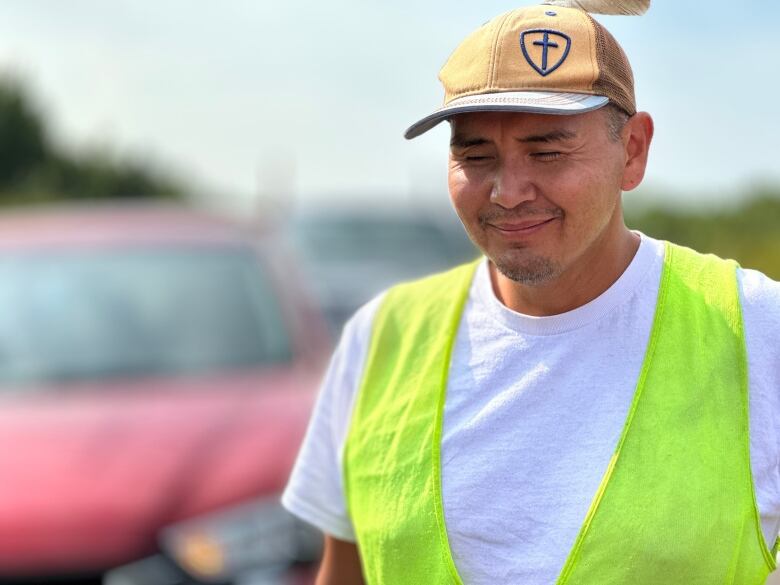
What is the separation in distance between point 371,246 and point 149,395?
9547 mm

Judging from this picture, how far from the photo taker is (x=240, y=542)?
3.73 meters

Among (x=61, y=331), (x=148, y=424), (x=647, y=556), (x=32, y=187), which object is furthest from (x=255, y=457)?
(x=32, y=187)

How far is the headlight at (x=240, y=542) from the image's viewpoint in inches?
146

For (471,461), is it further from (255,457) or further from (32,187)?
(32,187)

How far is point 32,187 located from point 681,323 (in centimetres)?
3472

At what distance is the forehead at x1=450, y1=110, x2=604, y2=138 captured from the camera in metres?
2.01

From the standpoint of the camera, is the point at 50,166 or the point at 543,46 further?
the point at 50,166

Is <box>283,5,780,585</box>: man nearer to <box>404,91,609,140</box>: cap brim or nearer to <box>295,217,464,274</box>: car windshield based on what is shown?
<box>404,91,609,140</box>: cap brim

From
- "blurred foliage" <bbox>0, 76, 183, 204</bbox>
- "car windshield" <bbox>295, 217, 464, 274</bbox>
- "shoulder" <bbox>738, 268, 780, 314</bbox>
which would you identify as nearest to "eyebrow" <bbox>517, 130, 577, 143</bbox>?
"shoulder" <bbox>738, 268, 780, 314</bbox>

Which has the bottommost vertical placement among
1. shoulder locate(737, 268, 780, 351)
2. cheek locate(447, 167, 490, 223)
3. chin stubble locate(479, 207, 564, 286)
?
shoulder locate(737, 268, 780, 351)

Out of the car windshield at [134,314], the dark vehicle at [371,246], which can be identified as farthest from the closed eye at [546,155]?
the dark vehicle at [371,246]

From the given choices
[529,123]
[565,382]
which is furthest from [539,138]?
[565,382]

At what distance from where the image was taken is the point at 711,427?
192 cm

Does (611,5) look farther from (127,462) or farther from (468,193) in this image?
(127,462)
